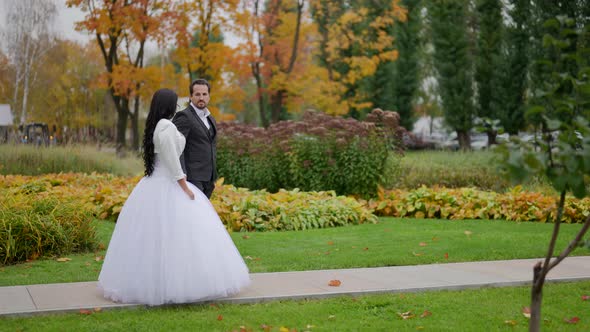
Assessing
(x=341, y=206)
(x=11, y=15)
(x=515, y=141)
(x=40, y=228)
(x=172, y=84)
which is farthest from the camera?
(x=11, y=15)

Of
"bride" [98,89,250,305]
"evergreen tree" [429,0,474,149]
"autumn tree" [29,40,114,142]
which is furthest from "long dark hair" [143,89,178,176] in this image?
"autumn tree" [29,40,114,142]

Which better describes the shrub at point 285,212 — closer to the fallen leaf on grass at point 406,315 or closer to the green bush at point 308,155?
the green bush at point 308,155

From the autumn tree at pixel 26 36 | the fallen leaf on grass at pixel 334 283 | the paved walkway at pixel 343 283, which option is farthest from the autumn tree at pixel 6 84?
the fallen leaf on grass at pixel 334 283

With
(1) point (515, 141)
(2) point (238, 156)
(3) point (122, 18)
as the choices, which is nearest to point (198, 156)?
(1) point (515, 141)

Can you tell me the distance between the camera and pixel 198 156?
721 centimetres

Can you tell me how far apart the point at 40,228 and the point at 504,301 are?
5.48 metres

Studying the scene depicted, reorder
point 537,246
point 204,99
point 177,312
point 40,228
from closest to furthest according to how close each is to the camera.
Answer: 1. point 177,312
2. point 204,99
3. point 40,228
4. point 537,246

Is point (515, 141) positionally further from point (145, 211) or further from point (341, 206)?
point (341, 206)

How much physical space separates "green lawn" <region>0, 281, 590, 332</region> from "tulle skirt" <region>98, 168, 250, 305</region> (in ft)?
0.60

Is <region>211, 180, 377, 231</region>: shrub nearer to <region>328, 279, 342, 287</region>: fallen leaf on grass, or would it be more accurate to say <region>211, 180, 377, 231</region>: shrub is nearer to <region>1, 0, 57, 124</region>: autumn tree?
<region>328, 279, 342, 287</region>: fallen leaf on grass

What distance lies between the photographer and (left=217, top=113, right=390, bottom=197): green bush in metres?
13.8

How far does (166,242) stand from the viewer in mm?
5719

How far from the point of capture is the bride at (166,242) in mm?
5680

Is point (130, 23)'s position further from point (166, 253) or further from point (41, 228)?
point (166, 253)
